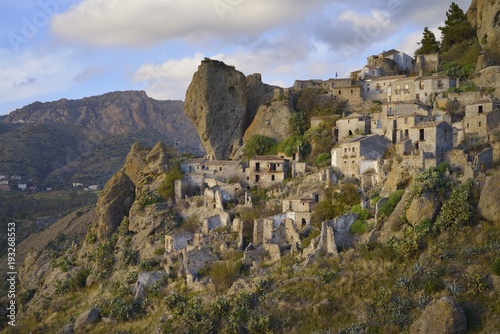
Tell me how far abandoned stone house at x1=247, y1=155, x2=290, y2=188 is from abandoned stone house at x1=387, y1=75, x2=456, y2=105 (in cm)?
1113

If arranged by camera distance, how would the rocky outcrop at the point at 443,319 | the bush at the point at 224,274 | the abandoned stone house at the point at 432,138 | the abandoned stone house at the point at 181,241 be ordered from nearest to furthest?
the rocky outcrop at the point at 443,319 → the bush at the point at 224,274 → the abandoned stone house at the point at 432,138 → the abandoned stone house at the point at 181,241

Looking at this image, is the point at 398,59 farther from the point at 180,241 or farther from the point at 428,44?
the point at 180,241

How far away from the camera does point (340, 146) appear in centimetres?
4434

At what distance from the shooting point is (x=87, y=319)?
39406 mm

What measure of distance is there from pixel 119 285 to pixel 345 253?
16717mm

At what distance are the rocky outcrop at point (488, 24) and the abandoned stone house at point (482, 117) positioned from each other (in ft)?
38.9

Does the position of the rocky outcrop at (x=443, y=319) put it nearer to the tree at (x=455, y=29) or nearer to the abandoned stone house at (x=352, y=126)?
the abandoned stone house at (x=352, y=126)

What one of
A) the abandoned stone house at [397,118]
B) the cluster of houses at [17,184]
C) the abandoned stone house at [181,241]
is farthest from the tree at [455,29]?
the cluster of houses at [17,184]

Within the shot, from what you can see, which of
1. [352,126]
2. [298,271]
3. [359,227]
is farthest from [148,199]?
[359,227]

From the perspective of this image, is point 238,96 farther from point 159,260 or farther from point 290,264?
point 290,264

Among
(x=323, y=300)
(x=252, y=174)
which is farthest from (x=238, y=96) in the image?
(x=323, y=300)

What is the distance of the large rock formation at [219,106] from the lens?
55281 millimetres

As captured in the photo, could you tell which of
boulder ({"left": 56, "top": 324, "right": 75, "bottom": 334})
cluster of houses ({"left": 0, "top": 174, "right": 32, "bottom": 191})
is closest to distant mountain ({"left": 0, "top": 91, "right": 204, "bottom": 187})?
cluster of houses ({"left": 0, "top": 174, "right": 32, "bottom": 191})

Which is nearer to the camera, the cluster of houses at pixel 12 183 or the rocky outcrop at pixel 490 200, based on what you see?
the rocky outcrop at pixel 490 200
